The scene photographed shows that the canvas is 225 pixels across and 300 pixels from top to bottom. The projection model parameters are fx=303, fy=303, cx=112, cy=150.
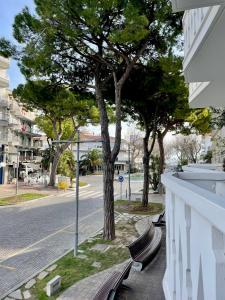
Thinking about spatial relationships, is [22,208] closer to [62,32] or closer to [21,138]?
[62,32]

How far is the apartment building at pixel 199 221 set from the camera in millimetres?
1319

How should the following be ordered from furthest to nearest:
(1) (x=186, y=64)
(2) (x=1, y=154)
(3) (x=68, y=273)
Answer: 1. (2) (x=1, y=154)
2. (3) (x=68, y=273)
3. (1) (x=186, y=64)

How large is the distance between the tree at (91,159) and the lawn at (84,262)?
43.4m

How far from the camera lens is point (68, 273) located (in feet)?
26.9

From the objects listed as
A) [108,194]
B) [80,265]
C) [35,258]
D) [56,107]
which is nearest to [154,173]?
[56,107]

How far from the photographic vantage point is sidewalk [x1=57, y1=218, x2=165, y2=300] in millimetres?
5035

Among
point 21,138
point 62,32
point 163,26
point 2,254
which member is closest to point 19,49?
point 62,32

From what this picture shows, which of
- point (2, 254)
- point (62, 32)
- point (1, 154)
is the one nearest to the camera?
point (2, 254)

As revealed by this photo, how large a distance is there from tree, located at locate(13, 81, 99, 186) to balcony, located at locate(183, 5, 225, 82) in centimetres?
562

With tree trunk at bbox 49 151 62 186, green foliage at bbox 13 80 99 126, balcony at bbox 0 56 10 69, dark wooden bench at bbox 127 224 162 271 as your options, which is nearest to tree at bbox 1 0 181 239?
green foliage at bbox 13 80 99 126

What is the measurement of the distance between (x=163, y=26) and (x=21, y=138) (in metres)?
35.5

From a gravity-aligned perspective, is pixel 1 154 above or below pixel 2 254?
above

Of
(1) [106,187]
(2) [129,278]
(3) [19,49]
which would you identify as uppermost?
(3) [19,49]

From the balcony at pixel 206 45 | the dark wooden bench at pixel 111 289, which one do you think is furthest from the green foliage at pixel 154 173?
the dark wooden bench at pixel 111 289
